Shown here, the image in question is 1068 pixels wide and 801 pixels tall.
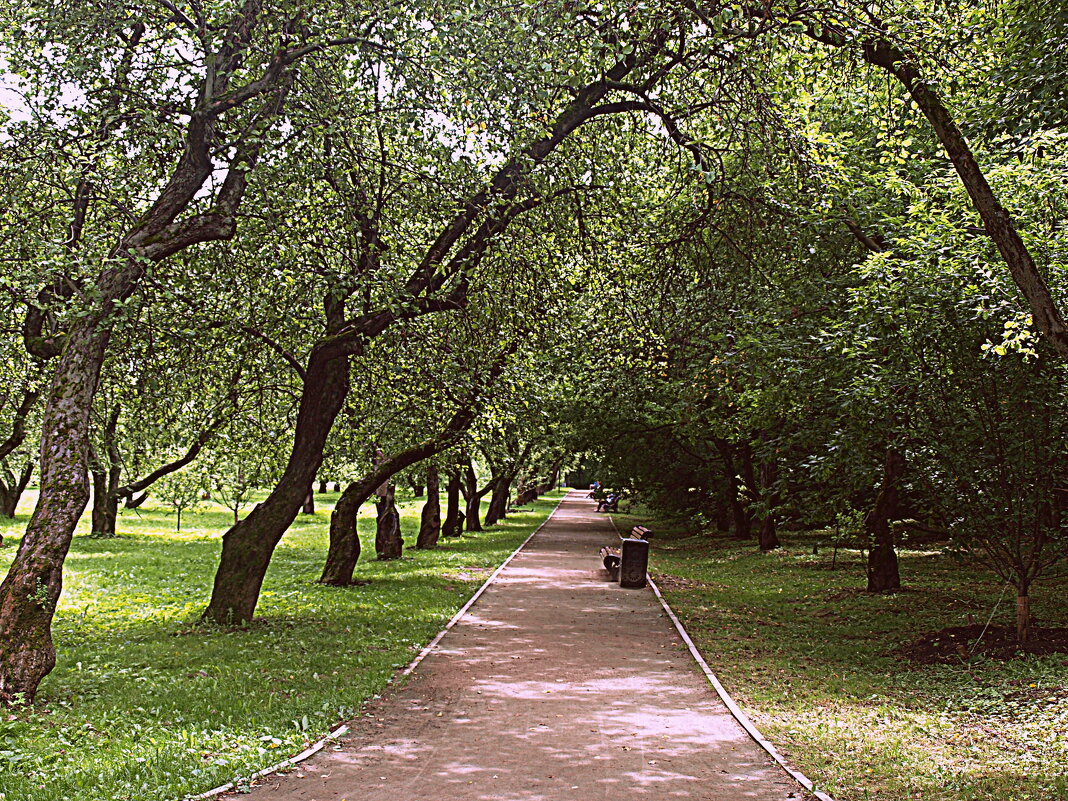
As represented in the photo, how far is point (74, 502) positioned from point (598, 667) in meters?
5.76

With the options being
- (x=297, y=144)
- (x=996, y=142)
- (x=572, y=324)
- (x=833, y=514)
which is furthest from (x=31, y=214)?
(x=833, y=514)

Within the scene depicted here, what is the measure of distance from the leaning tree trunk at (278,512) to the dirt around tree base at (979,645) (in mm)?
8166

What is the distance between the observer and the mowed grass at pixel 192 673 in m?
6.20

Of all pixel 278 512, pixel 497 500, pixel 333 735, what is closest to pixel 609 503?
pixel 497 500

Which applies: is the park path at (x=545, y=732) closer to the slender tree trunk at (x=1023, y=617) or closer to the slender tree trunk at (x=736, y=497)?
the slender tree trunk at (x=1023, y=617)

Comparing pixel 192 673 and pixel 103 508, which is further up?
pixel 103 508

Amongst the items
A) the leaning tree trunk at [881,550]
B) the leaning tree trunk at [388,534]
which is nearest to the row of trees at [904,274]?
the leaning tree trunk at [881,550]

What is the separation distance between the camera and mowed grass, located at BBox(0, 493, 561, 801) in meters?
6.20

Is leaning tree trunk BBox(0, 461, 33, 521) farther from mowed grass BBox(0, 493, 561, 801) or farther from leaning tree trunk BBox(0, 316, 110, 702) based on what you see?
leaning tree trunk BBox(0, 316, 110, 702)

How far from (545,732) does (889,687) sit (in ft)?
13.6

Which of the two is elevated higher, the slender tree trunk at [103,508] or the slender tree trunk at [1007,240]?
the slender tree trunk at [1007,240]

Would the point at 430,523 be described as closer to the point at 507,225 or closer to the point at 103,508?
the point at 103,508

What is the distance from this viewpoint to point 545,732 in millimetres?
7570

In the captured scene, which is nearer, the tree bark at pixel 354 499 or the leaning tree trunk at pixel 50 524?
the leaning tree trunk at pixel 50 524
